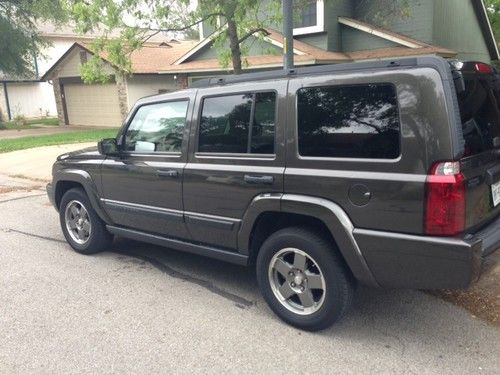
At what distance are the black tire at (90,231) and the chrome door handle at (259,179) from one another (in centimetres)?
227

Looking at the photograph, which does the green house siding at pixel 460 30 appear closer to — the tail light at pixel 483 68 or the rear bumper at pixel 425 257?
the tail light at pixel 483 68

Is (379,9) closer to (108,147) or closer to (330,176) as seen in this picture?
(108,147)

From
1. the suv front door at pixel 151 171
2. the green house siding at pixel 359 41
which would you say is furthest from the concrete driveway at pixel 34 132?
the suv front door at pixel 151 171

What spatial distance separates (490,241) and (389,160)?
2.76ft

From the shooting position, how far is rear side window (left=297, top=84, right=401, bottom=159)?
10.0 ft

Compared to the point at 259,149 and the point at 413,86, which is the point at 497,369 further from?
the point at 259,149

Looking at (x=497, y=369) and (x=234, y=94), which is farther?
(x=234, y=94)

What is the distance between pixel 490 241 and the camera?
122 inches

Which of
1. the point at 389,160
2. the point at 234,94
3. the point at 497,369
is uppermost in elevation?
the point at 234,94

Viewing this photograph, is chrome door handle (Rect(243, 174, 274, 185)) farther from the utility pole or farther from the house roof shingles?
the house roof shingles

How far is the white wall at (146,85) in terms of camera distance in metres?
21.8

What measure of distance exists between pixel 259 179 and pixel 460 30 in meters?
16.7

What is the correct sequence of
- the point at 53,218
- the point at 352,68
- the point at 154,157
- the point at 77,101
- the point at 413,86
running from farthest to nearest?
the point at 77,101 < the point at 53,218 < the point at 154,157 < the point at 352,68 < the point at 413,86

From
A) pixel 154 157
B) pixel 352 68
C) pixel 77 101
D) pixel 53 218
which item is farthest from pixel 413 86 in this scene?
pixel 77 101
